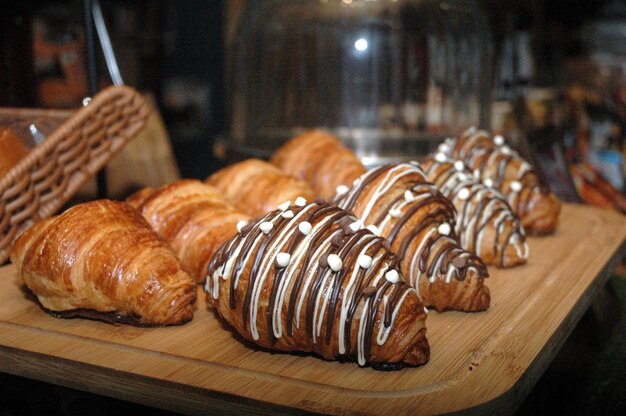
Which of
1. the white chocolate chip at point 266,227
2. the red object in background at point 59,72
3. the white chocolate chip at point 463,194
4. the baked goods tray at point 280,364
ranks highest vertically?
the red object in background at point 59,72

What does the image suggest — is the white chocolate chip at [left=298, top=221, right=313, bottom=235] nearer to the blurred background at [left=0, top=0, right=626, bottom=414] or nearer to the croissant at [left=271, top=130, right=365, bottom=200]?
the croissant at [left=271, top=130, right=365, bottom=200]

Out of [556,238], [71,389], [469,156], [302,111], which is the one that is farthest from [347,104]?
[71,389]

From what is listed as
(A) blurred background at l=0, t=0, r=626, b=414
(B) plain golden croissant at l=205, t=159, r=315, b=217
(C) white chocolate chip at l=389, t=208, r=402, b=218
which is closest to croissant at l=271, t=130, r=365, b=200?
(B) plain golden croissant at l=205, t=159, r=315, b=217

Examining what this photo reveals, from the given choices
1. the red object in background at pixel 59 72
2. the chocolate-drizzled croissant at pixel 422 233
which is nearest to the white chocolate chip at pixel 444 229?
the chocolate-drizzled croissant at pixel 422 233

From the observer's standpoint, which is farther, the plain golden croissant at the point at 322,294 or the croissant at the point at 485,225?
the croissant at the point at 485,225

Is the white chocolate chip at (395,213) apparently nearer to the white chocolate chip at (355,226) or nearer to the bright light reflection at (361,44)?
the white chocolate chip at (355,226)
